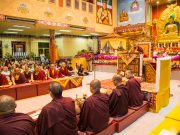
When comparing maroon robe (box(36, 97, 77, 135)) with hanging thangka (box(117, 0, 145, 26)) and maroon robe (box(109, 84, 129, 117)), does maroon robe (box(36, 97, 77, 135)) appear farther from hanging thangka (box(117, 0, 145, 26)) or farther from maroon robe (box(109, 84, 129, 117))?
hanging thangka (box(117, 0, 145, 26))

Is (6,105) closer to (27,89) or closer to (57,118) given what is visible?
(57,118)

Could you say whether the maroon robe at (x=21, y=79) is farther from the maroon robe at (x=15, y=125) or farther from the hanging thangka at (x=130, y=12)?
the hanging thangka at (x=130, y=12)

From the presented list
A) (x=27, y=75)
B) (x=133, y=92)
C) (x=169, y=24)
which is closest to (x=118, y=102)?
(x=133, y=92)

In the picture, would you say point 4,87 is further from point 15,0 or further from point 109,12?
point 109,12

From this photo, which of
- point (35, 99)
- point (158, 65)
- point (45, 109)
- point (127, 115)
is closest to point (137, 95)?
point (127, 115)

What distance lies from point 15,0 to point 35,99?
6487mm

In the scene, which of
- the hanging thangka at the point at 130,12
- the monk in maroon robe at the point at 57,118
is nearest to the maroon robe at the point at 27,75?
the monk in maroon robe at the point at 57,118

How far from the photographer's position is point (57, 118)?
224 cm

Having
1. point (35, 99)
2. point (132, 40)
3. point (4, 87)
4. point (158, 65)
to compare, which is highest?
point (132, 40)

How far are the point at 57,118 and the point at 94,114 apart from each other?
769mm

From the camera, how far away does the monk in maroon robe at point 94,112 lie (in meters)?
2.80

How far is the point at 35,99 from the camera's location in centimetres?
580

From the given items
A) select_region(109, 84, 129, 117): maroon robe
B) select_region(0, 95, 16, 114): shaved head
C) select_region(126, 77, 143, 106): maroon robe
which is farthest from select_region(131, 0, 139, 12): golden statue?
select_region(0, 95, 16, 114): shaved head

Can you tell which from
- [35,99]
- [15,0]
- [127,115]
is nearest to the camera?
[127,115]
